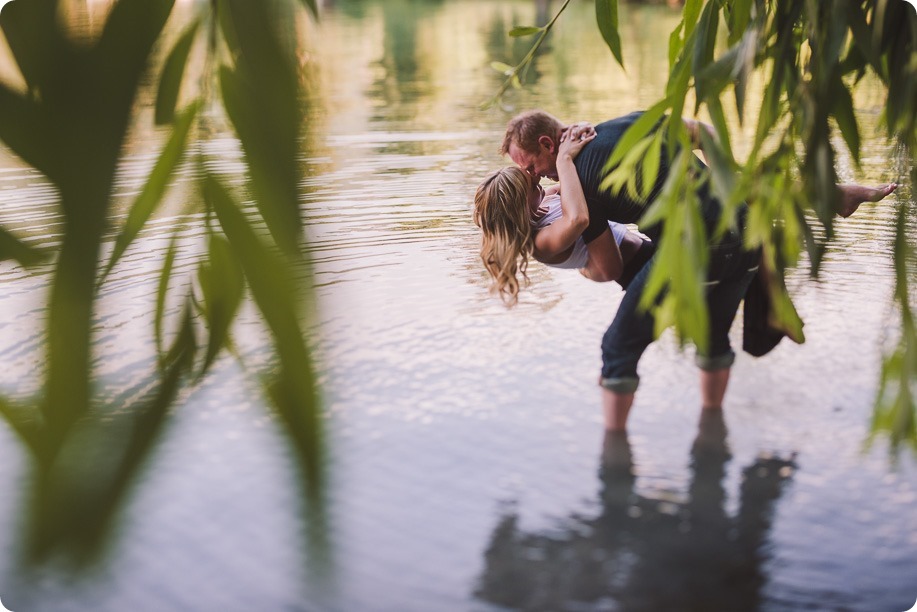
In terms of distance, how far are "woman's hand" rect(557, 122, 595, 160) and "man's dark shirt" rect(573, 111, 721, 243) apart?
0.01 metres

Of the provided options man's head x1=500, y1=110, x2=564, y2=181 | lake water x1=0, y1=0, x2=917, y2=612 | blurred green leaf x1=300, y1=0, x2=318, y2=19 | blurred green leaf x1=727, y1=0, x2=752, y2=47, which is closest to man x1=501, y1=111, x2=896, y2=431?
man's head x1=500, y1=110, x2=564, y2=181

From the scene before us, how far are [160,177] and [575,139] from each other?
7.03 ft

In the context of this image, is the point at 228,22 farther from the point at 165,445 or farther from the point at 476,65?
the point at 476,65

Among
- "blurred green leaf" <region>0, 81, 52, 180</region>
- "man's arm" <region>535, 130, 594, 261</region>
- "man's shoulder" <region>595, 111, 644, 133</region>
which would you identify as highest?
"blurred green leaf" <region>0, 81, 52, 180</region>

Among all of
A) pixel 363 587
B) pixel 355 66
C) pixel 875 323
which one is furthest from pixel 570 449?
pixel 355 66

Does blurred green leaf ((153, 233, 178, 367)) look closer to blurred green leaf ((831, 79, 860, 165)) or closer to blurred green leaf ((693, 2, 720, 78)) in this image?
blurred green leaf ((693, 2, 720, 78))

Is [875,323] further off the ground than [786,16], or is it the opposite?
[786,16]

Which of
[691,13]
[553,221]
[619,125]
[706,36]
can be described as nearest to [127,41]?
[706,36]

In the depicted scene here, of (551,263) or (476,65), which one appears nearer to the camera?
(551,263)

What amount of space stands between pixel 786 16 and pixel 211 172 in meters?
1.04

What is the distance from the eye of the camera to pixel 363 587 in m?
1.96

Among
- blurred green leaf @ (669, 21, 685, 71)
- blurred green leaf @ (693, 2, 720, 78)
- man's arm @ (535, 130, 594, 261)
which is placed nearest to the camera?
blurred green leaf @ (693, 2, 720, 78)

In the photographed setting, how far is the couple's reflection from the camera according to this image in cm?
195

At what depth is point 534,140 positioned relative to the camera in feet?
7.89
